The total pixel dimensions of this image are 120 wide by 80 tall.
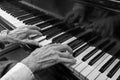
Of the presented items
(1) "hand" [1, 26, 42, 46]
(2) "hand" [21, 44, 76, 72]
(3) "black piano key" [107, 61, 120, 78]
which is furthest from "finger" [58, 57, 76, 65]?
(1) "hand" [1, 26, 42, 46]

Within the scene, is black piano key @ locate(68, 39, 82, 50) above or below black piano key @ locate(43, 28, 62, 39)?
above

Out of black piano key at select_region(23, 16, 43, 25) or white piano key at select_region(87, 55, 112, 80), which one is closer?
white piano key at select_region(87, 55, 112, 80)

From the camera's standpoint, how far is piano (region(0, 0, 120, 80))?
3.13ft

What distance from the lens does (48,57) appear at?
0.92 m

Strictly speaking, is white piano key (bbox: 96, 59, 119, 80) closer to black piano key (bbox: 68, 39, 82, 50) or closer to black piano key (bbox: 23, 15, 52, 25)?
black piano key (bbox: 68, 39, 82, 50)

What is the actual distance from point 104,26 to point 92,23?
102 millimetres

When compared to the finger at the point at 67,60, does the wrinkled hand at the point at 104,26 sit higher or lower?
higher

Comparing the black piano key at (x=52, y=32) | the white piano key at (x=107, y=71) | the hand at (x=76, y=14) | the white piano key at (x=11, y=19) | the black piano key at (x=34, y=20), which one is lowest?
the white piano key at (x=11, y=19)

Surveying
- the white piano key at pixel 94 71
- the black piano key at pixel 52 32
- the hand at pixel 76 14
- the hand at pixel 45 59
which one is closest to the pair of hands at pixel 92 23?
the hand at pixel 76 14

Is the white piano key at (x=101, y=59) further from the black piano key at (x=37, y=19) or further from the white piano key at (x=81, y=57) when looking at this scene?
the black piano key at (x=37, y=19)

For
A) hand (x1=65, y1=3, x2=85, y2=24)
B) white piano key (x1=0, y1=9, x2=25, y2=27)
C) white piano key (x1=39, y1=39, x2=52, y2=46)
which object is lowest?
white piano key (x1=0, y1=9, x2=25, y2=27)

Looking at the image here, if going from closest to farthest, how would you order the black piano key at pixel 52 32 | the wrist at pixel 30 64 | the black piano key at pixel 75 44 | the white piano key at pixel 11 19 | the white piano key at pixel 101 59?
1. the wrist at pixel 30 64
2. the white piano key at pixel 101 59
3. the black piano key at pixel 75 44
4. the black piano key at pixel 52 32
5. the white piano key at pixel 11 19

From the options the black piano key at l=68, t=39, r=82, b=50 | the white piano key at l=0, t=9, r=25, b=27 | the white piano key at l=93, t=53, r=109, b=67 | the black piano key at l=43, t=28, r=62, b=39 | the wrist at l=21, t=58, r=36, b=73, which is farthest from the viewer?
the white piano key at l=0, t=9, r=25, b=27

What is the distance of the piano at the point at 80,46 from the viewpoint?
95 centimetres
